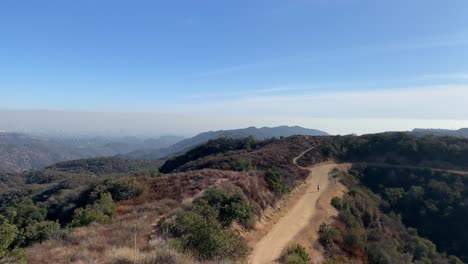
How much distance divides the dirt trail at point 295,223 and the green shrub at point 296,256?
0.69 meters

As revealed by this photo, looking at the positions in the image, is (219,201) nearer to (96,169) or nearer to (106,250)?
(106,250)

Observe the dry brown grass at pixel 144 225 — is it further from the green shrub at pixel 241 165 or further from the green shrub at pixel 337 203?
the green shrub at pixel 337 203

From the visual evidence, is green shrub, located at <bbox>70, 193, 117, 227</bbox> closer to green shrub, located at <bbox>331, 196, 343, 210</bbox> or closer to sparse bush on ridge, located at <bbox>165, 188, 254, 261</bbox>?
sparse bush on ridge, located at <bbox>165, 188, 254, 261</bbox>

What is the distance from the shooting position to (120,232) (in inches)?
585

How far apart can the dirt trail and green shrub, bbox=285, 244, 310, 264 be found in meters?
0.69

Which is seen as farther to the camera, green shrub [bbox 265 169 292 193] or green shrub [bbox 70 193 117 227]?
green shrub [bbox 265 169 292 193]

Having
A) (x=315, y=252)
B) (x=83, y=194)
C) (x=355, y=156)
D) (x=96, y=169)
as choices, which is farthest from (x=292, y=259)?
(x=96, y=169)

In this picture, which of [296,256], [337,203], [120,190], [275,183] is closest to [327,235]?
[296,256]

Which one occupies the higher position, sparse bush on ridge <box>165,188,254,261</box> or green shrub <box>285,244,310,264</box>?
sparse bush on ridge <box>165,188,254,261</box>

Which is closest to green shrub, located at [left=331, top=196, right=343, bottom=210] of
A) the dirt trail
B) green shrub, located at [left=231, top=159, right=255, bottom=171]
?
the dirt trail

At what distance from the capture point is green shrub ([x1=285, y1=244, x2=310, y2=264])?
16391 millimetres

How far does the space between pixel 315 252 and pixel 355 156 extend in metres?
42.0

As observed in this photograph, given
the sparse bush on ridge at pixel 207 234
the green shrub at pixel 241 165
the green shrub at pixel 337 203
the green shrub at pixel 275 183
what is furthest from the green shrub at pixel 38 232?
the green shrub at pixel 241 165

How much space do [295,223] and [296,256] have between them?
814cm
